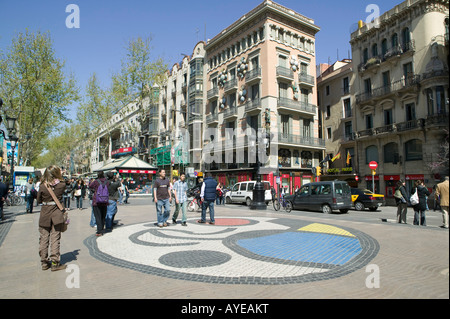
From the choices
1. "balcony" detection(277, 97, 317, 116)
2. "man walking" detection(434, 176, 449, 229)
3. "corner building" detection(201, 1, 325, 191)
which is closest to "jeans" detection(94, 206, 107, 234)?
"man walking" detection(434, 176, 449, 229)

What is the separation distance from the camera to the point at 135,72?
3709cm

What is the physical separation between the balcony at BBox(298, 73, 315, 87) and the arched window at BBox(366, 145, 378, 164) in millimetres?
10243

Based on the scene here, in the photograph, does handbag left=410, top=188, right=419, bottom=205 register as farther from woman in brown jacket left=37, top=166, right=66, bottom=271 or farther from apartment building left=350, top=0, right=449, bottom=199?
apartment building left=350, top=0, right=449, bottom=199

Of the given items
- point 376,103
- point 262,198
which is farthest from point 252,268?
point 376,103

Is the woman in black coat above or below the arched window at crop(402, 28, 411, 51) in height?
below

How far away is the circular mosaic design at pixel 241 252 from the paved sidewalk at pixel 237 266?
19 millimetres

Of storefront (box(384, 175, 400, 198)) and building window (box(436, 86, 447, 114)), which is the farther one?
storefront (box(384, 175, 400, 198))

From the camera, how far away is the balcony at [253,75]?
32.2m

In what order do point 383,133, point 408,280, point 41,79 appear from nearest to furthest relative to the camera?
1. point 408,280
2. point 41,79
3. point 383,133

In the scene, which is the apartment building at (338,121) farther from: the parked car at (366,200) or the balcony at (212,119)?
the balcony at (212,119)

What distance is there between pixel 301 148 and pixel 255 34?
48.1 ft

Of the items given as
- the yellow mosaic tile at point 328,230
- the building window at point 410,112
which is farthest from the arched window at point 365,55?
the yellow mosaic tile at point 328,230

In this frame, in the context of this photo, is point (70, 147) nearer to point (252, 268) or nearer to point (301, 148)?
point (301, 148)

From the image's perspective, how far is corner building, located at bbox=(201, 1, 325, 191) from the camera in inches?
1256
